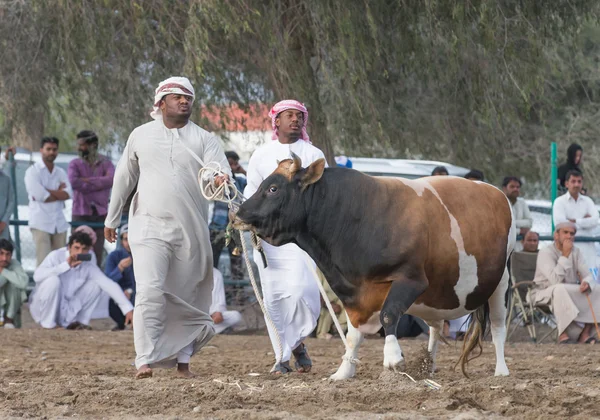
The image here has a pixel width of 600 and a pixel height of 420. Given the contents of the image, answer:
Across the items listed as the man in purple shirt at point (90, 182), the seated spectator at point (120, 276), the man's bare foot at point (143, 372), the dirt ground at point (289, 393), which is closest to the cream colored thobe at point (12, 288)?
the seated spectator at point (120, 276)

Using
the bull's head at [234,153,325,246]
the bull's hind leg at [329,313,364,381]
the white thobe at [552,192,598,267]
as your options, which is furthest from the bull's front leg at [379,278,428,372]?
the white thobe at [552,192,598,267]

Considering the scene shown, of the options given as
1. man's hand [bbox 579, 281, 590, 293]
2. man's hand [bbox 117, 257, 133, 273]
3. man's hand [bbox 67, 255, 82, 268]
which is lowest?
man's hand [bbox 579, 281, 590, 293]

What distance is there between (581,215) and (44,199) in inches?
235

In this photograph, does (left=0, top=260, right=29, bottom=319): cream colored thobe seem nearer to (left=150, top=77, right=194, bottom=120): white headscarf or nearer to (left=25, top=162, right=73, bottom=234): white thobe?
(left=25, top=162, right=73, bottom=234): white thobe

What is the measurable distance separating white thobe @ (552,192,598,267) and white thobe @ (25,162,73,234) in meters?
5.44

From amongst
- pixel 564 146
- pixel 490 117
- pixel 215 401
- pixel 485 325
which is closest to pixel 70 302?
pixel 490 117

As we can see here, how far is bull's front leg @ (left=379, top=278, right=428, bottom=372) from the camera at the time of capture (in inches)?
271

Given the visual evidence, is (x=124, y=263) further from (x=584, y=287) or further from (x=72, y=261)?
(x=584, y=287)

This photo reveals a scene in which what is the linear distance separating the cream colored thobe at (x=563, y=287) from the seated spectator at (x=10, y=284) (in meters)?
5.32

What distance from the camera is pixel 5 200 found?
13039 millimetres

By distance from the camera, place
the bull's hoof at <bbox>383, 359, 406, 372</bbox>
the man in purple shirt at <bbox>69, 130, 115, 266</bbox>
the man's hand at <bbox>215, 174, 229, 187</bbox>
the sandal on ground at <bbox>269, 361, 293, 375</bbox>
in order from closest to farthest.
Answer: the bull's hoof at <bbox>383, 359, 406, 372</bbox> < the man's hand at <bbox>215, 174, 229, 187</bbox> < the sandal on ground at <bbox>269, 361, 293, 375</bbox> < the man in purple shirt at <bbox>69, 130, 115, 266</bbox>

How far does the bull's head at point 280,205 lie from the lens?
283 inches

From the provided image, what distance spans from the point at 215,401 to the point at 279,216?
136cm

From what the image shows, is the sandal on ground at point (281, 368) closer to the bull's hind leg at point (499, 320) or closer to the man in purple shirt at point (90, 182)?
the bull's hind leg at point (499, 320)
